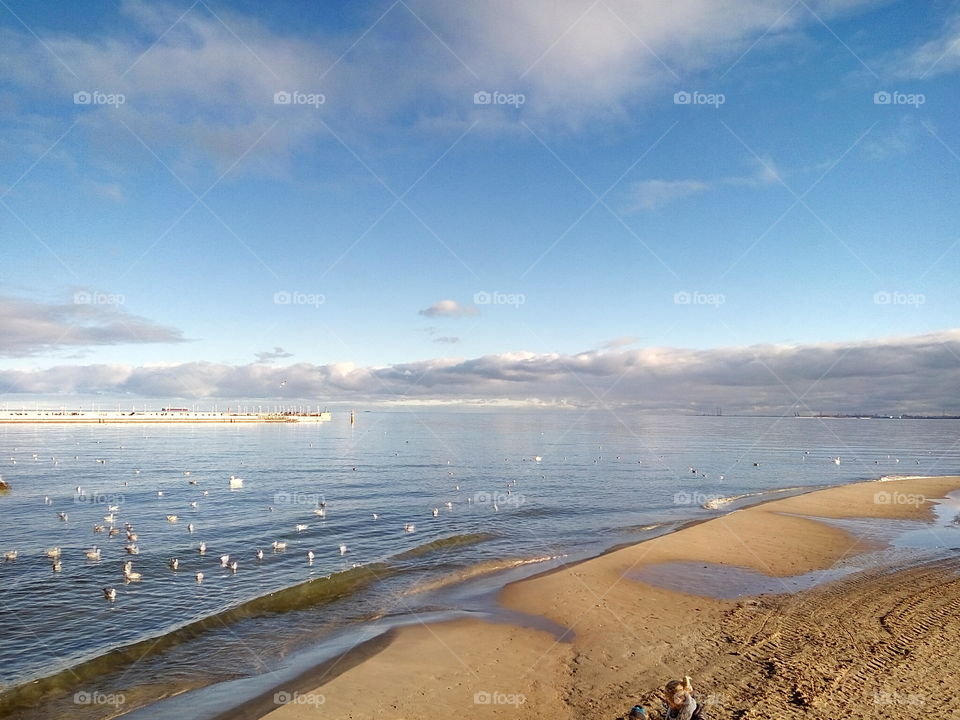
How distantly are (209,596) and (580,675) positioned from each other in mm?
15119

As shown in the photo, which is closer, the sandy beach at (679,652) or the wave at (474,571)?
the sandy beach at (679,652)

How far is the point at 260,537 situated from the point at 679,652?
952 inches

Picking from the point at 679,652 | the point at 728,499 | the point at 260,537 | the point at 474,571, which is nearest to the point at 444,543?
the point at 474,571

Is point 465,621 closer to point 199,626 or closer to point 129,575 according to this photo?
point 199,626

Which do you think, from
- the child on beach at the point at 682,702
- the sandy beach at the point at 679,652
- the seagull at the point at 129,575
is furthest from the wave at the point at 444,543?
the child on beach at the point at 682,702

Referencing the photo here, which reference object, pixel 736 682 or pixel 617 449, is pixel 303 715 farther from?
pixel 617 449

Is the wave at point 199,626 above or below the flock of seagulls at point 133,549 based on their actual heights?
below

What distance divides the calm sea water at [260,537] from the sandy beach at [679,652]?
4.07 metres

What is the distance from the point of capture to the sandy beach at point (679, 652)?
12.8 meters

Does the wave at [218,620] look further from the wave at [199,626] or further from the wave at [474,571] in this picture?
the wave at [474,571]

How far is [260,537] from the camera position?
31188 millimetres

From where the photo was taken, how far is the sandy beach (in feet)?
42.0

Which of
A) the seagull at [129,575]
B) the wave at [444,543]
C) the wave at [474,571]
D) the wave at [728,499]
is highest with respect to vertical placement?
the seagull at [129,575]

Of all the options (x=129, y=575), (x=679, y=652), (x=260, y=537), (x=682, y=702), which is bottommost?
(x=679, y=652)
